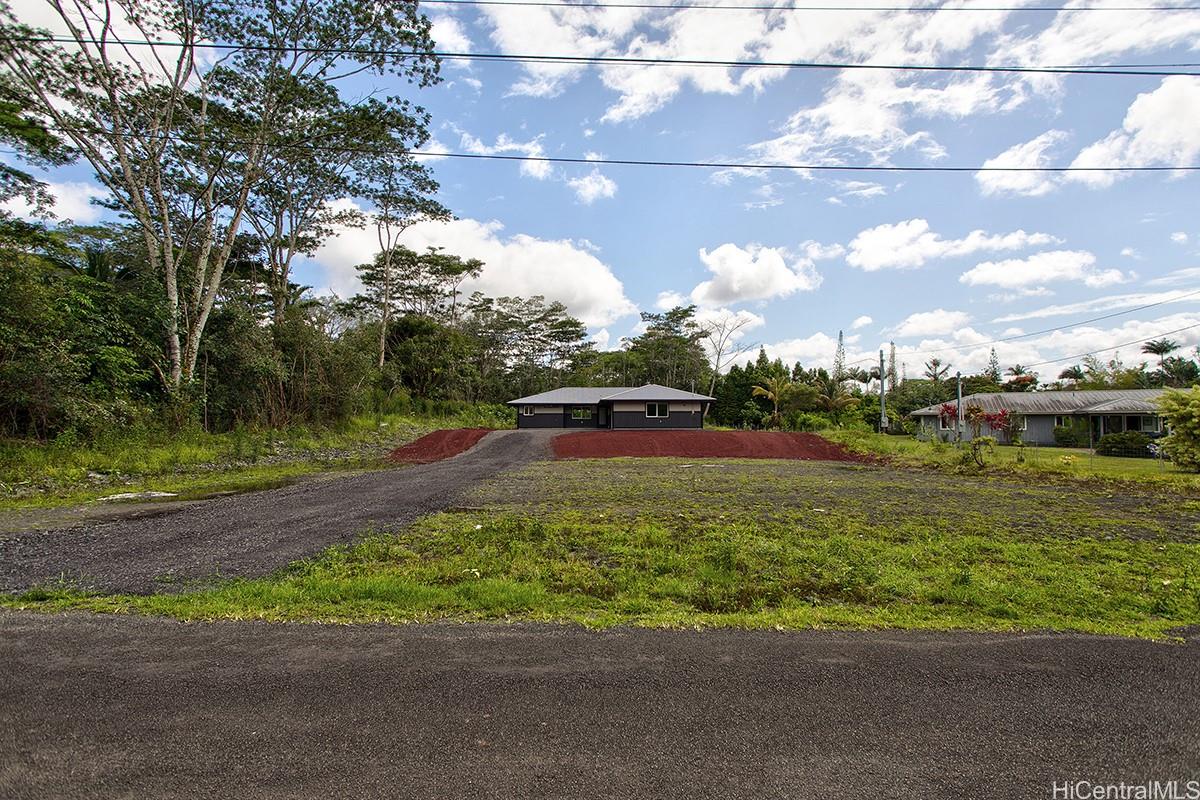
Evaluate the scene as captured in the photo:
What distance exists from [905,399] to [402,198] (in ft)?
131

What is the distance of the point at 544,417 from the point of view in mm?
35094

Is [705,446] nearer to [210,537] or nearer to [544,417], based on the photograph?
[544,417]

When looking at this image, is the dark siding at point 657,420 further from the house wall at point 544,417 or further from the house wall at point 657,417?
the house wall at point 544,417

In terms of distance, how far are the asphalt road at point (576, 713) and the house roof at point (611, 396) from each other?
28206 millimetres

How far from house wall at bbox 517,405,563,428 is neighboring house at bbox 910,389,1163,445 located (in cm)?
2148

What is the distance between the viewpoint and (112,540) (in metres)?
6.21

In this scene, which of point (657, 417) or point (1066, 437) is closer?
point (1066, 437)

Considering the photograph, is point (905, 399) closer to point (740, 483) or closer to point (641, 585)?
point (740, 483)

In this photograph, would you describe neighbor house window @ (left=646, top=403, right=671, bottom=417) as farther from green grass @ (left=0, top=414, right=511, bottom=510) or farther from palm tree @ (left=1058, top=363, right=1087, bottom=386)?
palm tree @ (left=1058, top=363, right=1087, bottom=386)

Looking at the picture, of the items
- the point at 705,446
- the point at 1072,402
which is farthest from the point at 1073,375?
the point at 705,446

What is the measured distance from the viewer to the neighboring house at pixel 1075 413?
86.2ft

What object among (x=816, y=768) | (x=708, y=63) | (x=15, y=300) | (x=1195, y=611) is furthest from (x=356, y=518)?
(x=15, y=300)

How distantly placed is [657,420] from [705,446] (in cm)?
867

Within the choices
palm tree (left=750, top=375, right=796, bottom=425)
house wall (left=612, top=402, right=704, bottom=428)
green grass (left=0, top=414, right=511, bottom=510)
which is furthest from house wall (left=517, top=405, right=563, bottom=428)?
green grass (left=0, top=414, right=511, bottom=510)
